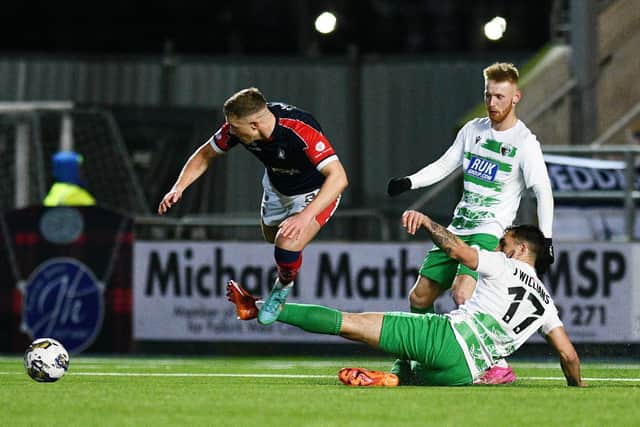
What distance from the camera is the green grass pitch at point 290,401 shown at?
7027mm

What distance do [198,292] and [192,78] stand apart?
10.5 metres

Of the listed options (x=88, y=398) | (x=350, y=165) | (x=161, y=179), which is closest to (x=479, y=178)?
(x=88, y=398)

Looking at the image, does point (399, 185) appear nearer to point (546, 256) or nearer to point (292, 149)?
point (292, 149)

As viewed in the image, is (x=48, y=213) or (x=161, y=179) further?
(x=161, y=179)

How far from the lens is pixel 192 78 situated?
24344 mm

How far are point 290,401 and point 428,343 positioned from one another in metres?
1.28

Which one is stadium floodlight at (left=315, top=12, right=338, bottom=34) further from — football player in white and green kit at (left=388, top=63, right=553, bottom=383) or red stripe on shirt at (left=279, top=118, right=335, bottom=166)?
red stripe on shirt at (left=279, top=118, right=335, bottom=166)

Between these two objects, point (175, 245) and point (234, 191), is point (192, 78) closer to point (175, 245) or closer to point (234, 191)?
point (234, 191)

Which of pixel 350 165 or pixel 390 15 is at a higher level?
pixel 390 15

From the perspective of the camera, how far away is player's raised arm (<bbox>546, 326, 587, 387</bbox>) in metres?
9.04

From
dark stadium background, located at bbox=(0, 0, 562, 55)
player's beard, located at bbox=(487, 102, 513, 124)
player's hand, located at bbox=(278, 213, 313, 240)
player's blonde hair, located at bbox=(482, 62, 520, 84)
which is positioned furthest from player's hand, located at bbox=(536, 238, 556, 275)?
dark stadium background, located at bbox=(0, 0, 562, 55)

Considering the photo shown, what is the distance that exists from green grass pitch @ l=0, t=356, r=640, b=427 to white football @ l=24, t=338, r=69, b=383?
7 centimetres

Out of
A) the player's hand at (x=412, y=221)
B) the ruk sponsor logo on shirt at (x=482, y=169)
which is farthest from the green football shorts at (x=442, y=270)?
the player's hand at (x=412, y=221)

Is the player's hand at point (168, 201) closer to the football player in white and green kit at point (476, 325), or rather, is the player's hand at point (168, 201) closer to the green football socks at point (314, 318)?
the green football socks at point (314, 318)
